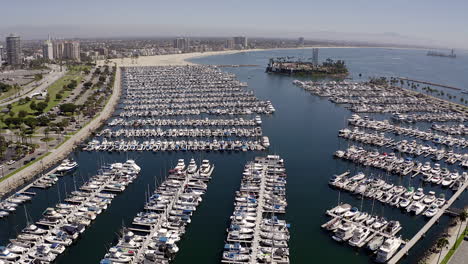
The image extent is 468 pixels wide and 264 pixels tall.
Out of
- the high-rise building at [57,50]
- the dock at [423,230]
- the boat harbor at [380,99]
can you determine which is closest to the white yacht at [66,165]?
the dock at [423,230]

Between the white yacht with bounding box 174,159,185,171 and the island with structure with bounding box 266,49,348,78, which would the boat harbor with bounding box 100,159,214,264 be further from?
the island with structure with bounding box 266,49,348,78

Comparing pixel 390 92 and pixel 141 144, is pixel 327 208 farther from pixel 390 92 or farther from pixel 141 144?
pixel 390 92

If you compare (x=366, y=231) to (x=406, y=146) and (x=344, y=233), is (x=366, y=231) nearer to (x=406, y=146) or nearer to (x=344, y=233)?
(x=344, y=233)

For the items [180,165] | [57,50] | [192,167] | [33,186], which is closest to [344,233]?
[192,167]

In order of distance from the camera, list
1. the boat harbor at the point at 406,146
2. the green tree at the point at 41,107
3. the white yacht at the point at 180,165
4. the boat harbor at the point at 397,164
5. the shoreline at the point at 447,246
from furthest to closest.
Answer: the green tree at the point at 41,107 < the boat harbor at the point at 406,146 < the white yacht at the point at 180,165 < the boat harbor at the point at 397,164 < the shoreline at the point at 447,246

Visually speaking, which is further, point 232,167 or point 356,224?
point 232,167

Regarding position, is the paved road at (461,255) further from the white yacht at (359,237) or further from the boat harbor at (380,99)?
the boat harbor at (380,99)

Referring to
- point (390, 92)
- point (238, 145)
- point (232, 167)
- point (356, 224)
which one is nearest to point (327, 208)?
point (356, 224)

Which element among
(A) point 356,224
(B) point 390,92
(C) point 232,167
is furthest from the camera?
(B) point 390,92
